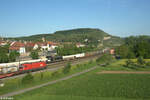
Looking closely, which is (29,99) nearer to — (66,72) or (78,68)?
(66,72)

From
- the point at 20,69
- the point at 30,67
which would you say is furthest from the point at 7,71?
the point at 30,67

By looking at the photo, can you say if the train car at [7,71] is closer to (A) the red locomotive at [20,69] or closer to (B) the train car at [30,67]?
(A) the red locomotive at [20,69]

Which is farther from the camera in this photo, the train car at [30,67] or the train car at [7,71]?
the train car at [30,67]

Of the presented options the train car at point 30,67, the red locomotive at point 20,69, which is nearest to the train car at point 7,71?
the red locomotive at point 20,69

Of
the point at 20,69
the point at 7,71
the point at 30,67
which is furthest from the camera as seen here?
the point at 30,67

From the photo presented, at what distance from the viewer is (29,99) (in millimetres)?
18234

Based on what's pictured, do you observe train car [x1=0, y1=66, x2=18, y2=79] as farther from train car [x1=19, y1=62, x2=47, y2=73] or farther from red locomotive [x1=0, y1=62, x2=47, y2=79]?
train car [x1=19, y1=62, x2=47, y2=73]

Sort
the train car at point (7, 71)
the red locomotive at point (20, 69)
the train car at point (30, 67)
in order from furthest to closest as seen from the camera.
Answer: the train car at point (30, 67), the red locomotive at point (20, 69), the train car at point (7, 71)

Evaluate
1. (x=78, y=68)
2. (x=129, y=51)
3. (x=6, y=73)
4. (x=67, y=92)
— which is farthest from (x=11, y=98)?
(x=129, y=51)

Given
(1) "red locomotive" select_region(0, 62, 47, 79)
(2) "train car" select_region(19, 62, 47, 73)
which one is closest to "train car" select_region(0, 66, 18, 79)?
(1) "red locomotive" select_region(0, 62, 47, 79)

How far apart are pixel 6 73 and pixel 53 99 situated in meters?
18.2

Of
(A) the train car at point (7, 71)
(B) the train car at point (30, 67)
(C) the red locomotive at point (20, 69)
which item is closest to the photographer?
(A) the train car at point (7, 71)

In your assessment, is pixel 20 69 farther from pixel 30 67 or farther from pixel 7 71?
pixel 7 71

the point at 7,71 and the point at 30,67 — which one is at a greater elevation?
the point at 30,67
